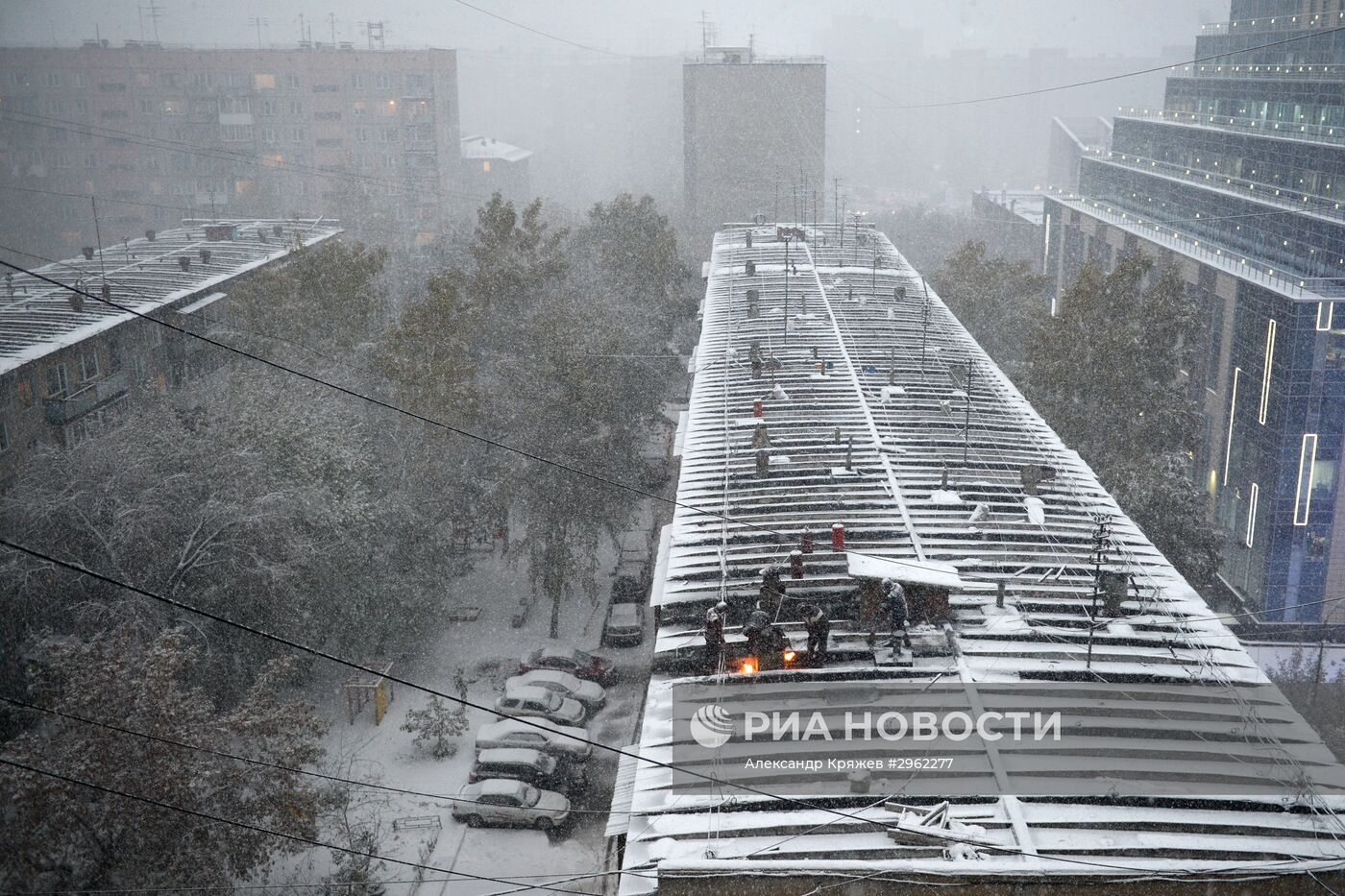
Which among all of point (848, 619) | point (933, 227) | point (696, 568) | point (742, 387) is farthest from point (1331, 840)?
point (933, 227)

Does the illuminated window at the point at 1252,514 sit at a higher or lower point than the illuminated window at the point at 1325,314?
lower

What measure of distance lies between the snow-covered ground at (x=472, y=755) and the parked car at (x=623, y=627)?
17 cm

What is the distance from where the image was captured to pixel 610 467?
67.3ft

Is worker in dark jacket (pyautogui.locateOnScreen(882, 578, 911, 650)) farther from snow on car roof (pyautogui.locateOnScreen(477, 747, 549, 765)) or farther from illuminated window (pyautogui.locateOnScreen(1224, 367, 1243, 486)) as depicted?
illuminated window (pyautogui.locateOnScreen(1224, 367, 1243, 486))

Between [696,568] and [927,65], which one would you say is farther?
[927,65]

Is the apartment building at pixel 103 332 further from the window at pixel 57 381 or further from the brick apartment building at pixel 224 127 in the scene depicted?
the brick apartment building at pixel 224 127

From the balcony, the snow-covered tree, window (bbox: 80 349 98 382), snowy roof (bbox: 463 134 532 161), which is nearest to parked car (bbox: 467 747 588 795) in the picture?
the snow-covered tree

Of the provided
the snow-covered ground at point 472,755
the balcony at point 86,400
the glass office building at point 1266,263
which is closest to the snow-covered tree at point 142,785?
the snow-covered ground at point 472,755

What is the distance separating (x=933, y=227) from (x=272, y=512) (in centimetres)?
5015

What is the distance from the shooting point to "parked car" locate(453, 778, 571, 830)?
1420cm

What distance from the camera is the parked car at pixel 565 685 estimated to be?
672 inches

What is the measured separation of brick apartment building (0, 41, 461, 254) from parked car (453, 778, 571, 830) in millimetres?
48773

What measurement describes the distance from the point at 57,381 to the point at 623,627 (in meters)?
12.5

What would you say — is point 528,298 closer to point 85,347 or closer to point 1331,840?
point 85,347
